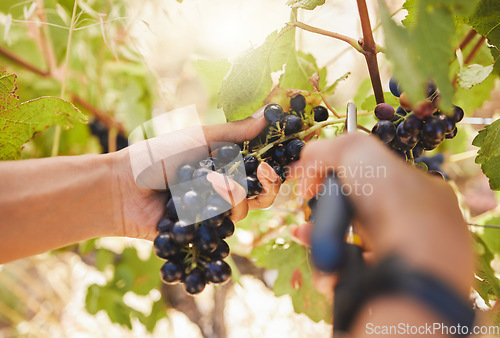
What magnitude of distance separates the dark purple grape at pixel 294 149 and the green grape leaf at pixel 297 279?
34 cm

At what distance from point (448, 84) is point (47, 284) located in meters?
1.67

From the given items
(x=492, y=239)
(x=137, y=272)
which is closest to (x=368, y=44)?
(x=492, y=239)

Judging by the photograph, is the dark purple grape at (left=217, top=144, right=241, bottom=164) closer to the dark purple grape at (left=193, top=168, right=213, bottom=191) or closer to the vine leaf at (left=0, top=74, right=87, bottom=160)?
the dark purple grape at (left=193, top=168, right=213, bottom=191)

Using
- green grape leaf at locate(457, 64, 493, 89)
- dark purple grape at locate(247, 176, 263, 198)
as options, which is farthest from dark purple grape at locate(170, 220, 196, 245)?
green grape leaf at locate(457, 64, 493, 89)

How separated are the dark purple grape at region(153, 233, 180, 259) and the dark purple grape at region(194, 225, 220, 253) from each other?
4 centimetres

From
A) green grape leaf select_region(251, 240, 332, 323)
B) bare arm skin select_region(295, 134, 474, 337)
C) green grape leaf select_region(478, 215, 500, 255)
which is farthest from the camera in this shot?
green grape leaf select_region(478, 215, 500, 255)

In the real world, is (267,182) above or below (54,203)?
above

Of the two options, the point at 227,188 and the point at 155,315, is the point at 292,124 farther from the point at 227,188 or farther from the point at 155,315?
the point at 155,315

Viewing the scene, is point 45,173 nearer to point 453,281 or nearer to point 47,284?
point 453,281

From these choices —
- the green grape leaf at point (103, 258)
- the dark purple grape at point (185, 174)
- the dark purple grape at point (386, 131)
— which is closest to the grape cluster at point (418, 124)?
the dark purple grape at point (386, 131)

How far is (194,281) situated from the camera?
606mm

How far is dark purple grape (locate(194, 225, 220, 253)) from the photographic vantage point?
577 mm

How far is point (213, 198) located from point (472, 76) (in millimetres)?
457

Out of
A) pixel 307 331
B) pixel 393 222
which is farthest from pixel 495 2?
pixel 307 331
